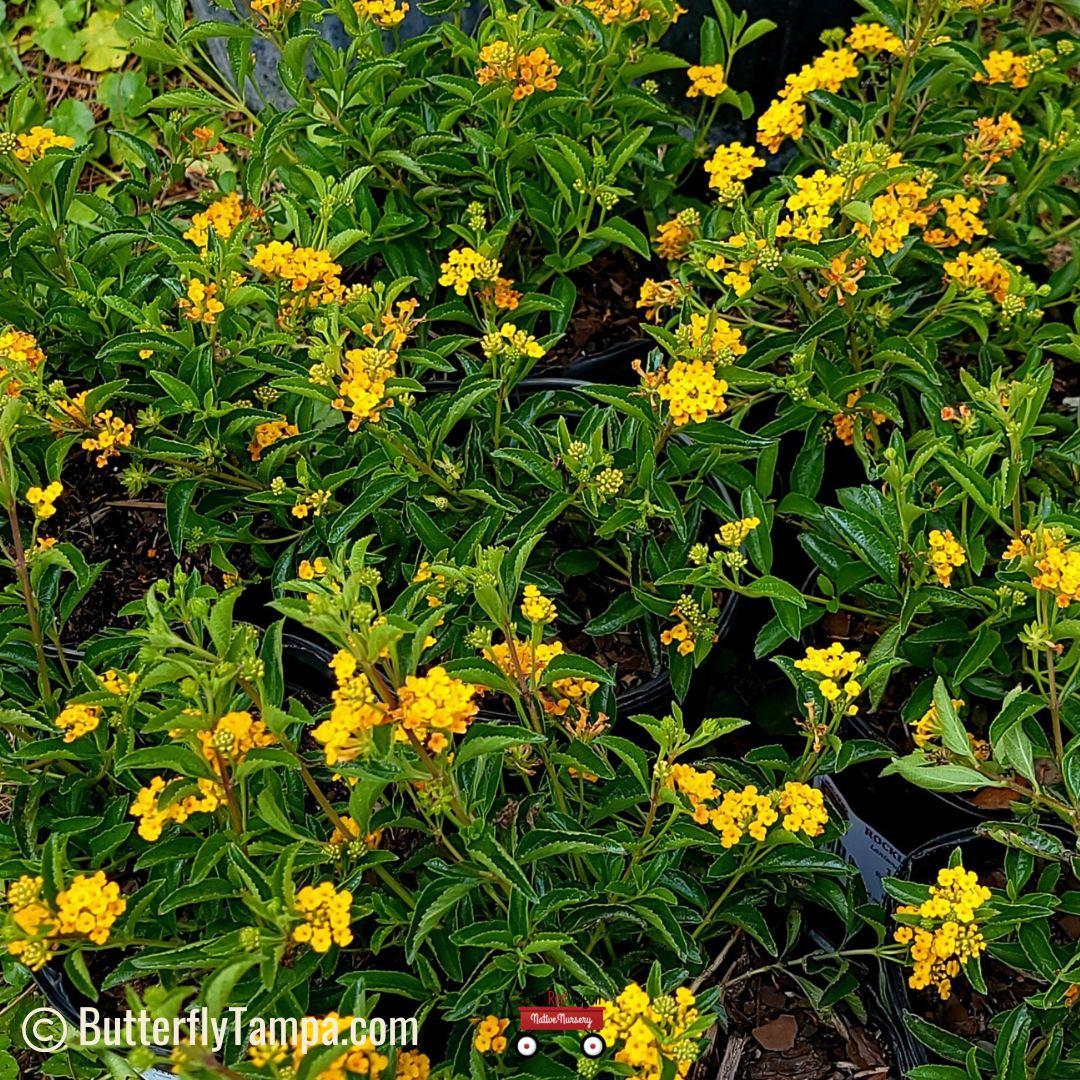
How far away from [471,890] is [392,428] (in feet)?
2.51

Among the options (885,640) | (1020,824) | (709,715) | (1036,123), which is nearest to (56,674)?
(709,715)

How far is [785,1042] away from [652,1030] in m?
→ 0.65

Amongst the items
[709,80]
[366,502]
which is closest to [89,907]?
[366,502]

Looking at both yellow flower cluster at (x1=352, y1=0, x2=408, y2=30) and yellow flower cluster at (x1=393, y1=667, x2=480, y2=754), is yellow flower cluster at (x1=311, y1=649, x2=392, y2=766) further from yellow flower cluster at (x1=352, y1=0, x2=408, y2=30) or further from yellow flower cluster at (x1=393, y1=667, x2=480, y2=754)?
yellow flower cluster at (x1=352, y1=0, x2=408, y2=30)

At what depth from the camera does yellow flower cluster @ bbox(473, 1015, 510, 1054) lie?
1.45m

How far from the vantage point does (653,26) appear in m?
2.29

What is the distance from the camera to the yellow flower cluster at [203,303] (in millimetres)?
1867

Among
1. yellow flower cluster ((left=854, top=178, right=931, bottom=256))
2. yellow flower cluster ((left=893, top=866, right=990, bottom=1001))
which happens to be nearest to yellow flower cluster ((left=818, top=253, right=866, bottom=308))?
yellow flower cluster ((left=854, top=178, right=931, bottom=256))

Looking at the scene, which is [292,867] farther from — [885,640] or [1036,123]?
[1036,123]

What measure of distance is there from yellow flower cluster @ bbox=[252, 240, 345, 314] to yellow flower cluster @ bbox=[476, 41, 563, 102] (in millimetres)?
483

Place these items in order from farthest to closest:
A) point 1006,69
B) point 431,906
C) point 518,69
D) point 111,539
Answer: point 111,539 < point 1006,69 < point 518,69 < point 431,906

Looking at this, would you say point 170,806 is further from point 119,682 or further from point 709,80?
point 709,80

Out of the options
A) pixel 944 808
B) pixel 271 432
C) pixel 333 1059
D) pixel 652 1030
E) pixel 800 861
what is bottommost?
pixel 944 808

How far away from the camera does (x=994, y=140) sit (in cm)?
216
